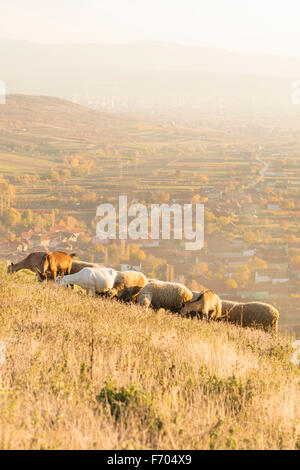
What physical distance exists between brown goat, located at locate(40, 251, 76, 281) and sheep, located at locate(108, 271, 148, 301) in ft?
6.72

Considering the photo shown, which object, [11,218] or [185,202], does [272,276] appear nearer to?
[11,218]

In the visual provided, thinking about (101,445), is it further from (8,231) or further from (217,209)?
(217,209)

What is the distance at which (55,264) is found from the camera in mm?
14922

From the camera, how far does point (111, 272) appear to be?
46.4 feet

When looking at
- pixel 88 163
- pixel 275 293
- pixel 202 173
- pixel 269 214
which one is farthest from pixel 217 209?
pixel 88 163

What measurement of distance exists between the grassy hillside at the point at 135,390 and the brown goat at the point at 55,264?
6.55 meters

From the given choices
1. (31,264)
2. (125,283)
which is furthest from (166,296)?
(31,264)

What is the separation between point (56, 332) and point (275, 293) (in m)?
67.3

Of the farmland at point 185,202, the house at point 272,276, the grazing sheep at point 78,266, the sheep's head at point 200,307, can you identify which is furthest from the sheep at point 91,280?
the house at point 272,276

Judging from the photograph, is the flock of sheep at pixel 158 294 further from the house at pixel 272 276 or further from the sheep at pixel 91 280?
the house at pixel 272 276

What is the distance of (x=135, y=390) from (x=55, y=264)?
1044 centimetres

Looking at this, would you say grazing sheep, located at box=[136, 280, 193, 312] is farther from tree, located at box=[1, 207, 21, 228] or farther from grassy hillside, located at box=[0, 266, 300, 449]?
tree, located at box=[1, 207, 21, 228]

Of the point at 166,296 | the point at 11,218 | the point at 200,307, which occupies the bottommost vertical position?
the point at 200,307

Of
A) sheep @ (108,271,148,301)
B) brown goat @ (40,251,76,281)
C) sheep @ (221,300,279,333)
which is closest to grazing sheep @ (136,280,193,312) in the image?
sheep @ (108,271,148,301)
